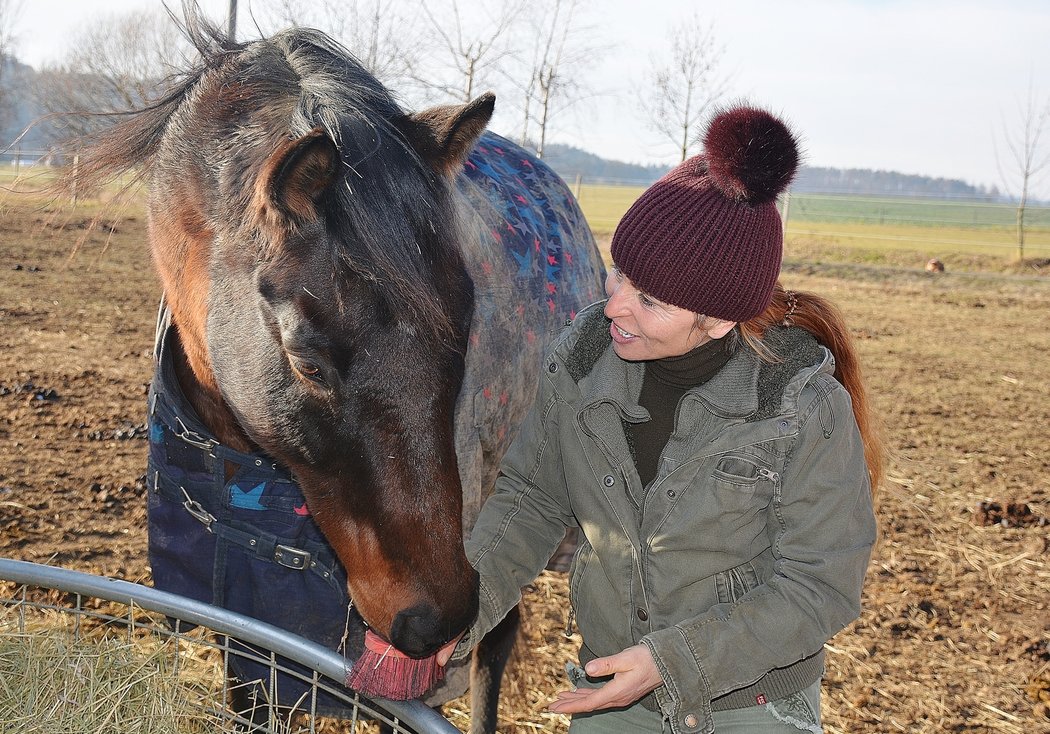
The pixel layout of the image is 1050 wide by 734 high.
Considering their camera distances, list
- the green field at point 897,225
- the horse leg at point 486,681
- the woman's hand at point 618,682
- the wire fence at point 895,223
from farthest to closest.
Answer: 1. the wire fence at point 895,223
2. the green field at point 897,225
3. the horse leg at point 486,681
4. the woman's hand at point 618,682

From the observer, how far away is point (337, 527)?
167cm

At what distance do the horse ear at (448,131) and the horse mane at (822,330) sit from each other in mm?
706

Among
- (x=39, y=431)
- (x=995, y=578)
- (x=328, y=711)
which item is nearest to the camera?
(x=328, y=711)

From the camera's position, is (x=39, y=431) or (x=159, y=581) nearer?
(x=159, y=581)

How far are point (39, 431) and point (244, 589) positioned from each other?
3.48 m

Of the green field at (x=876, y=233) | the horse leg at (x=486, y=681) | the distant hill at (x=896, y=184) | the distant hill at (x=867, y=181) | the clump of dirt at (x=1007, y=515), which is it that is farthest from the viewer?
the distant hill at (x=896, y=184)

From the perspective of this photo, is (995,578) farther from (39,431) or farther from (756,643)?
(39,431)

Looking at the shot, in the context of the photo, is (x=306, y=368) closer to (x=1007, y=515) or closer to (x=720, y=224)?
(x=720, y=224)

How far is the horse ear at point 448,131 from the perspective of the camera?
184cm

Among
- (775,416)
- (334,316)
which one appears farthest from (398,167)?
(775,416)

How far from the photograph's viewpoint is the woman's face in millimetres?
1655

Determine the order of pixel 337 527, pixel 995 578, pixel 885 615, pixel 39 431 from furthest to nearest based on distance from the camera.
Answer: pixel 39 431 < pixel 995 578 < pixel 885 615 < pixel 337 527

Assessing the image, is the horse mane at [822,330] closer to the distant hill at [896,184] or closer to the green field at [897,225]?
the green field at [897,225]

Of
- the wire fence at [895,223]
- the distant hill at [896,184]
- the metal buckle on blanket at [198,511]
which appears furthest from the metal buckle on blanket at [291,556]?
the distant hill at [896,184]
